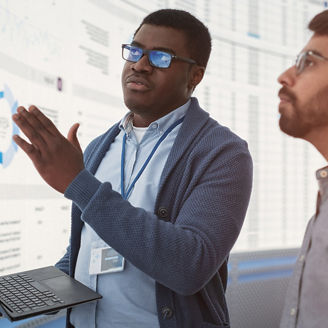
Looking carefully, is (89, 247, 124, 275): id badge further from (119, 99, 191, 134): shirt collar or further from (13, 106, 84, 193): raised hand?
(119, 99, 191, 134): shirt collar


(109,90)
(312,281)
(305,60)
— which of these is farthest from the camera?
(109,90)

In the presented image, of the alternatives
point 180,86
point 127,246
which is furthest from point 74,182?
point 180,86

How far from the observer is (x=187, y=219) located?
961 mm

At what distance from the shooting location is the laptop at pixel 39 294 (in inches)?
36.0

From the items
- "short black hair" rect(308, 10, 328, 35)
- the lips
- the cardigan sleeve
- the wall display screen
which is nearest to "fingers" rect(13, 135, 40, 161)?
the cardigan sleeve

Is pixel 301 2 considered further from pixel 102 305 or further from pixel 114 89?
pixel 102 305

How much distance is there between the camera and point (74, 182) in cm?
91

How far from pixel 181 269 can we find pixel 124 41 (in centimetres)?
139

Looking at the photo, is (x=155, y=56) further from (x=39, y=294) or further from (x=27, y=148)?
(x=39, y=294)

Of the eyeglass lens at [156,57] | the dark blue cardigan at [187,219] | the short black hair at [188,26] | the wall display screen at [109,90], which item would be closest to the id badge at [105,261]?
the dark blue cardigan at [187,219]

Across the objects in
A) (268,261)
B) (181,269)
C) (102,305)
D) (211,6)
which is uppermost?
(211,6)

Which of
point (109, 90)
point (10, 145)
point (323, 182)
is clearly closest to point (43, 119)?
point (10, 145)

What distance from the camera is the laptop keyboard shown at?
0.93 m

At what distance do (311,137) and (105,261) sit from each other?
2.16ft
